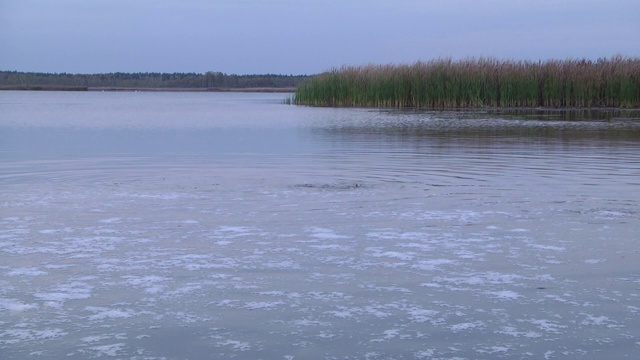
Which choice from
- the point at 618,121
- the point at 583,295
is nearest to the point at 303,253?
the point at 583,295

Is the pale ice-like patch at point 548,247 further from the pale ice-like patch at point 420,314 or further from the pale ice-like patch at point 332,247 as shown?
the pale ice-like patch at point 420,314

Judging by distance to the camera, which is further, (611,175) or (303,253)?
(611,175)

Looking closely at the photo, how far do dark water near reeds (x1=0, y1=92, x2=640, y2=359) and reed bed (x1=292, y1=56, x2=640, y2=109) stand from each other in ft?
53.8

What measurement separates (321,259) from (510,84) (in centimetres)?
2291

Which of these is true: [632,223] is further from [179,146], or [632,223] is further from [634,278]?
[179,146]

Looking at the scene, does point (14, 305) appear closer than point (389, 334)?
No

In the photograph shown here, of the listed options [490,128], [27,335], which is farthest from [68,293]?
[490,128]

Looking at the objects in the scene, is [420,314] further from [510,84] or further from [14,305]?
[510,84]

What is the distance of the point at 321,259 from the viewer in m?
5.21

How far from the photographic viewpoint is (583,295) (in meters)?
4.42

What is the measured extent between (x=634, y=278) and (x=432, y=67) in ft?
77.6

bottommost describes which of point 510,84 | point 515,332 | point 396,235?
point 515,332

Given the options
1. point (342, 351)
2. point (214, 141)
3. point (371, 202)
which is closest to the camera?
point (342, 351)

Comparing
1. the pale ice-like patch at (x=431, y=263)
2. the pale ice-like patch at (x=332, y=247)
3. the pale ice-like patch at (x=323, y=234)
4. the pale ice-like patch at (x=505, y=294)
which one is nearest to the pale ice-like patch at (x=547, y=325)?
the pale ice-like patch at (x=505, y=294)
